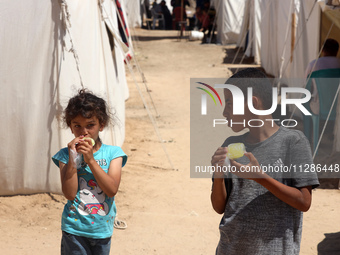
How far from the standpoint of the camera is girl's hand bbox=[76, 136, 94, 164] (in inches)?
88.4

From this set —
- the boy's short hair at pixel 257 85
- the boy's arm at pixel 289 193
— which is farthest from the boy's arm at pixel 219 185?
the boy's short hair at pixel 257 85

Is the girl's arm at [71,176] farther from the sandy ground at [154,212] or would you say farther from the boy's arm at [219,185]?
the sandy ground at [154,212]

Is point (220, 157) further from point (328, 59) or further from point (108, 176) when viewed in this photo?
point (328, 59)

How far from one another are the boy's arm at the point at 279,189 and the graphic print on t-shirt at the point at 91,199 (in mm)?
853

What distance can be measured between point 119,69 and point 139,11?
61.3ft

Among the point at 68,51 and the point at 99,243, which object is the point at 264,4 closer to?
the point at 68,51

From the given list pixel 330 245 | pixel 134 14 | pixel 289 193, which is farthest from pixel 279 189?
pixel 134 14

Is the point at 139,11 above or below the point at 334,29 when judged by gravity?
below

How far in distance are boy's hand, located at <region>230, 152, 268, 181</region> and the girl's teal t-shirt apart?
846mm

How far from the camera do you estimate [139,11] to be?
25.6 metres

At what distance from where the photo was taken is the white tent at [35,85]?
4.70 meters

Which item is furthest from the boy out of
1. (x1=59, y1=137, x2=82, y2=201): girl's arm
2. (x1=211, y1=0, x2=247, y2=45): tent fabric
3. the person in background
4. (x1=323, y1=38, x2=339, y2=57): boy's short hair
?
(x1=211, y1=0, x2=247, y2=45): tent fabric

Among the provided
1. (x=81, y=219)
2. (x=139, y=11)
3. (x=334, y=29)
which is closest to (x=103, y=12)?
(x=334, y=29)

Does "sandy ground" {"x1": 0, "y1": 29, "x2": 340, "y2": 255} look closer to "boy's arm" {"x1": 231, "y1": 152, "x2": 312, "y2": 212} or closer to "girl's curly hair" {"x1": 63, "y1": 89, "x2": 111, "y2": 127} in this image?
"girl's curly hair" {"x1": 63, "y1": 89, "x2": 111, "y2": 127}
